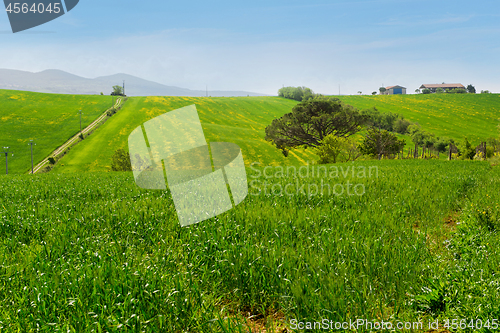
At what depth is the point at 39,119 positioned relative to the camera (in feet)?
307

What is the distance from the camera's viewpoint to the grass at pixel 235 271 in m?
2.79

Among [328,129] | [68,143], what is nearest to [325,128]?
[328,129]

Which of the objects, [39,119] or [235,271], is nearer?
[235,271]

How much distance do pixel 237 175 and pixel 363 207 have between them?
7.75 meters

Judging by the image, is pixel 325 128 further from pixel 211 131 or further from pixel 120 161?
pixel 120 161

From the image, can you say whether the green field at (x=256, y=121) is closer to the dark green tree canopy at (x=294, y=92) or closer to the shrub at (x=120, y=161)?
the shrub at (x=120, y=161)

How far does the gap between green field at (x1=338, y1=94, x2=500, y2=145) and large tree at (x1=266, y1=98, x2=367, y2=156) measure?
5138 cm

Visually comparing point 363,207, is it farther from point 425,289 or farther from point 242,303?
point 242,303

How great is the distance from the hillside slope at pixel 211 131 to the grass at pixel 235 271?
61.7m

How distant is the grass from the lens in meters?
2.79

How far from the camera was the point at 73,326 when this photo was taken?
2.65 m

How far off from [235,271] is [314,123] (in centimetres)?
5575

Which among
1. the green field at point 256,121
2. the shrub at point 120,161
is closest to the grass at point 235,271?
the green field at point 256,121

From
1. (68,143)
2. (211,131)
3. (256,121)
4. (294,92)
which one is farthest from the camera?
(294,92)
